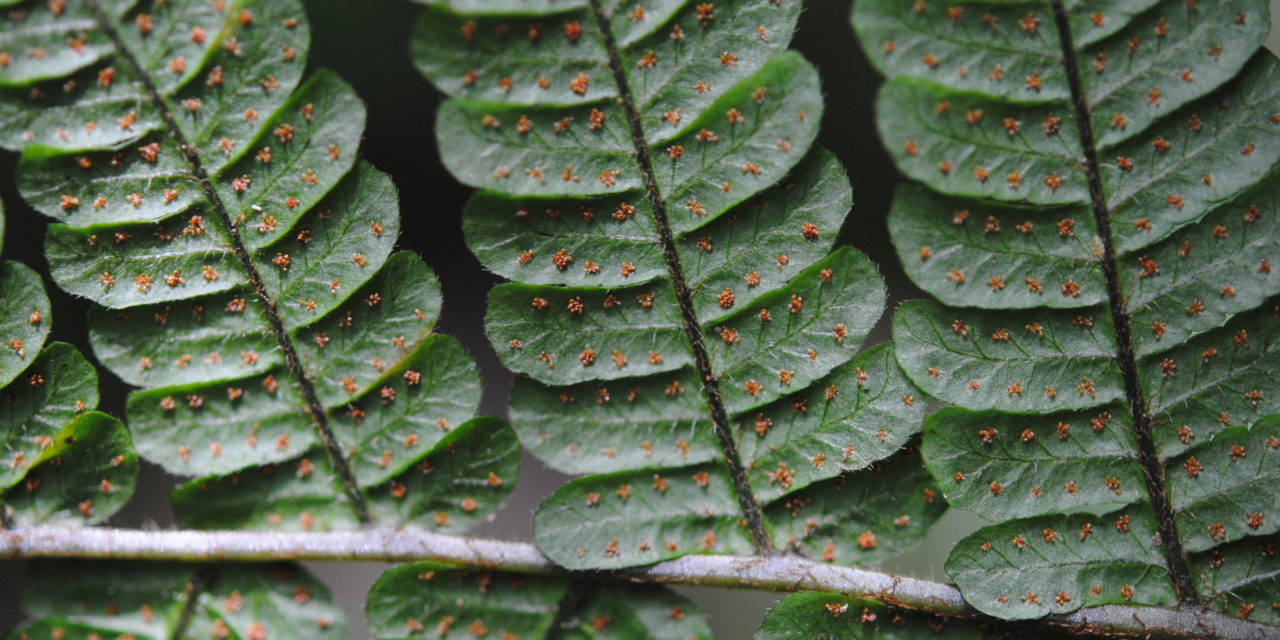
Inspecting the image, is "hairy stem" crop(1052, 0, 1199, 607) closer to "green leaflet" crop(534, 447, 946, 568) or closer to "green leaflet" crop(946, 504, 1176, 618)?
"green leaflet" crop(946, 504, 1176, 618)

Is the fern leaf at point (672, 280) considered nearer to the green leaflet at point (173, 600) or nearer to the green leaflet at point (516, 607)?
the green leaflet at point (516, 607)

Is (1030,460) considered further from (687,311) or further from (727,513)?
(687,311)

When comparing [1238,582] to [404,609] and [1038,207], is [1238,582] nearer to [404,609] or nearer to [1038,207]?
[1038,207]

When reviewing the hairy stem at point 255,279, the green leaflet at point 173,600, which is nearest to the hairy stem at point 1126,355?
the hairy stem at point 255,279

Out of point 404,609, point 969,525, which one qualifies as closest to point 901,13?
point 404,609

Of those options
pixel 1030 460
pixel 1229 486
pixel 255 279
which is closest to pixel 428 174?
pixel 255 279

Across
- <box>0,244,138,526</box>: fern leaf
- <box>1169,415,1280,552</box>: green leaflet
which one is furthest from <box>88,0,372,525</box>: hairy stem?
<box>1169,415,1280,552</box>: green leaflet
